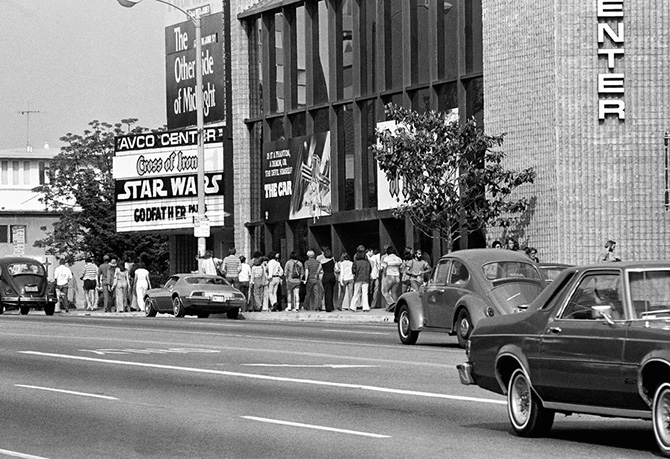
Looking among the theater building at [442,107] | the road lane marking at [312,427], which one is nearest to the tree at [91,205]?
the theater building at [442,107]

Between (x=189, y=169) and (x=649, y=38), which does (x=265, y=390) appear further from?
(x=189, y=169)

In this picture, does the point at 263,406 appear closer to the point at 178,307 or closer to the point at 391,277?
the point at 391,277

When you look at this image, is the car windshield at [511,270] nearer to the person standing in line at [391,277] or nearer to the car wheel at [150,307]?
the person standing in line at [391,277]

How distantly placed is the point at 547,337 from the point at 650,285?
43.9 inches

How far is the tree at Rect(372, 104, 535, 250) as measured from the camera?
3522 cm

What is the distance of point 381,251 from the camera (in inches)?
1693

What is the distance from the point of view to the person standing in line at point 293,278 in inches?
1588

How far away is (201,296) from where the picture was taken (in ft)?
129

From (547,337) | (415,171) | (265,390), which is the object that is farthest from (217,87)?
(547,337)

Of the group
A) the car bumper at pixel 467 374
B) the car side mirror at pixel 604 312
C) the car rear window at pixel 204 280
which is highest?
the car side mirror at pixel 604 312

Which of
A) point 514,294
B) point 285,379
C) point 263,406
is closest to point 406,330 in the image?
point 514,294

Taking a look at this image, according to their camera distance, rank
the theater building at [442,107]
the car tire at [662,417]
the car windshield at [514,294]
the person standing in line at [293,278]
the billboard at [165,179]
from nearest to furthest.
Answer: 1. the car tire at [662,417]
2. the car windshield at [514,294]
3. the theater building at [442,107]
4. the person standing in line at [293,278]
5. the billboard at [165,179]

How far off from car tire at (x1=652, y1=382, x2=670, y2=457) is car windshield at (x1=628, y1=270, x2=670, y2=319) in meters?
0.77

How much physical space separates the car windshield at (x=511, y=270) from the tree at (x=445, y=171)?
36.7 ft
